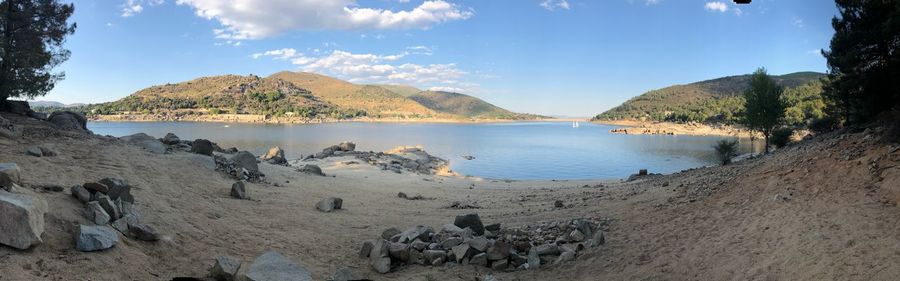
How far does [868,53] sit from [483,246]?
56.7 feet

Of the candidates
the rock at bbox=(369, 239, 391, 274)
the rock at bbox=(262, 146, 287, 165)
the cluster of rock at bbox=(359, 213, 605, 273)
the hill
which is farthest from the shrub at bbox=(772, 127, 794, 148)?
the hill

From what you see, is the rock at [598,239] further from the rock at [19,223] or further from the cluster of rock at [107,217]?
the rock at [19,223]

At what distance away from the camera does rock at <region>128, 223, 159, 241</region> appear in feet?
28.1

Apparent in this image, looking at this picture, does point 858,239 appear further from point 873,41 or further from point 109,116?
point 109,116

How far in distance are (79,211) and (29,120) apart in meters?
15.8

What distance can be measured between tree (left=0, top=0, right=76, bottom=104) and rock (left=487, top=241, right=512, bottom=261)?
20870 millimetres

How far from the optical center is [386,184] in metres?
26.3

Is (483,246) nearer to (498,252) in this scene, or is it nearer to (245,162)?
A: (498,252)

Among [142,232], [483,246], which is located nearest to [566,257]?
[483,246]

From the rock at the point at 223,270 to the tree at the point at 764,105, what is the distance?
4202cm

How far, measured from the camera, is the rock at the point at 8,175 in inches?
309

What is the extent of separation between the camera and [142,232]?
857 cm

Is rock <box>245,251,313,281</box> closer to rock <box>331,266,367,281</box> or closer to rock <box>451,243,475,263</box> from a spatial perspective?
rock <box>331,266,367,281</box>

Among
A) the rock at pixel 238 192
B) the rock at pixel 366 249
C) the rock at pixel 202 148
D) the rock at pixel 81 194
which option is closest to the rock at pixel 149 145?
the rock at pixel 202 148
